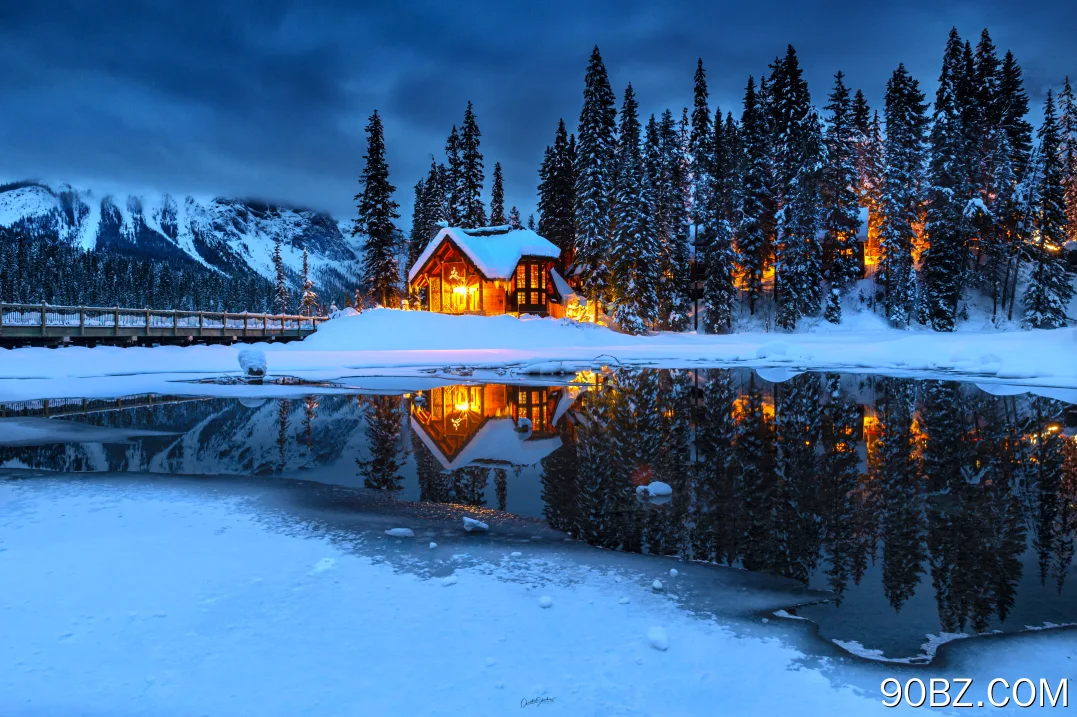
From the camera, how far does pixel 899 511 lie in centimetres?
587

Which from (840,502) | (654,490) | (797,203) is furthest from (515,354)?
(797,203)

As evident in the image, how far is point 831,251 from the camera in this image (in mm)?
46406

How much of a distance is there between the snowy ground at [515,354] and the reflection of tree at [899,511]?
1078cm

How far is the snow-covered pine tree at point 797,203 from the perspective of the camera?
43.5m

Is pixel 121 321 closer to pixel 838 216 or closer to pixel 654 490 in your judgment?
pixel 654 490

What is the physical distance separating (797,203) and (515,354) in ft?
84.6

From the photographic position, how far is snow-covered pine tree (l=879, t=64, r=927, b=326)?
4494 centimetres

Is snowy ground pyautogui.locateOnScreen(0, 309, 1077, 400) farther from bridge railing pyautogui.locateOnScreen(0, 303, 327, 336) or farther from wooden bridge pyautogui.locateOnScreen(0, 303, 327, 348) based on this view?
bridge railing pyautogui.locateOnScreen(0, 303, 327, 336)

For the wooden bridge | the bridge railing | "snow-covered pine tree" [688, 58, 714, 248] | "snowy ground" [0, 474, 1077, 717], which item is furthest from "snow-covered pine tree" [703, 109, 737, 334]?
"snowy ground" [0, 474, 1077, 717]

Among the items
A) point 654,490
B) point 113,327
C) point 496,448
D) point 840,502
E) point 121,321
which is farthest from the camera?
point 121,321

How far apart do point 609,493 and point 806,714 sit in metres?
3.93

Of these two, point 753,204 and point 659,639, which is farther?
point 753,204

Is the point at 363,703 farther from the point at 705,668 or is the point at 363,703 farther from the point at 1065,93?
the point at 1065,93

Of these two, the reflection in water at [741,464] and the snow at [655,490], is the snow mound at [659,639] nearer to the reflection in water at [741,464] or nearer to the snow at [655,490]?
the reflection in water at [741,464]
